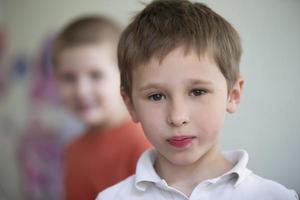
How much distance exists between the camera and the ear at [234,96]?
2.19 feet

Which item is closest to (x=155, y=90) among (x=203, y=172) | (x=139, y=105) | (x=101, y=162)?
(x=139, y=105)

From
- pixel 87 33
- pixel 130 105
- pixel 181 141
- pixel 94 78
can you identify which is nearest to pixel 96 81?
pixel 94 78

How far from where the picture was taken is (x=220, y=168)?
0.68 m

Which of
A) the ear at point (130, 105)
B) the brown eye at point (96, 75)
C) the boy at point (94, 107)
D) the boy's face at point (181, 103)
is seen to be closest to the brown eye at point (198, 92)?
the boy's face at point (181, 103)

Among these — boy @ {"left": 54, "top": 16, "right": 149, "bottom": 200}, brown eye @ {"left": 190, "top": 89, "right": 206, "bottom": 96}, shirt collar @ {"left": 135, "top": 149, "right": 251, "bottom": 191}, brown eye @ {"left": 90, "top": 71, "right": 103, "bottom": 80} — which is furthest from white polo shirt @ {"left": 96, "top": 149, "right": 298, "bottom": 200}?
brown eye @ {"left": 90, "top": 71, "right": 103, "bottom": 80}

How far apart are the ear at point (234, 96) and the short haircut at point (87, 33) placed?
0.50 m

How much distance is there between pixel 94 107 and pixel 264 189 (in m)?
0.57

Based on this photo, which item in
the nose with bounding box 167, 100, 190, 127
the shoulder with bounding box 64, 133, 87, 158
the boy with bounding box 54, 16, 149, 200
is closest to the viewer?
the nose with bounding box 167, 100, 190, 127

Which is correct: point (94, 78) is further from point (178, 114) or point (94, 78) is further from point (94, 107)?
point (178, 114)

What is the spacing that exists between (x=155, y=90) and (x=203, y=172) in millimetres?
151

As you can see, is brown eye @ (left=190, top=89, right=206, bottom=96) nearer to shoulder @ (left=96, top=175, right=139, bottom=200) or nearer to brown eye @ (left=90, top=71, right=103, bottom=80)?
shoulder @ (left=96, top=175, right=139, bottom=200)

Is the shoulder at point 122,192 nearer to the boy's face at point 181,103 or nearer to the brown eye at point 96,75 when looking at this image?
the boy's face at point 181,103

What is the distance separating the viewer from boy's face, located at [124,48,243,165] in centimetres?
61

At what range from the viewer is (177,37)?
2.05 ft
